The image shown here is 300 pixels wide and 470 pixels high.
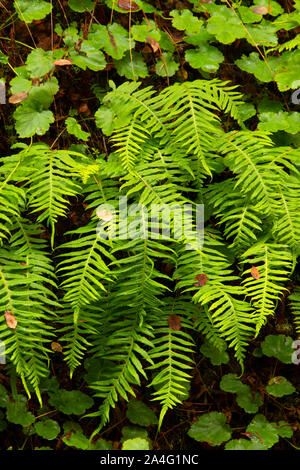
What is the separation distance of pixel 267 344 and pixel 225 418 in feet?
1.46

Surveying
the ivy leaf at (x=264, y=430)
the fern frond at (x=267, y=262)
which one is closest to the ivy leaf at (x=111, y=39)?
the fern frond at (x=267, y=262)

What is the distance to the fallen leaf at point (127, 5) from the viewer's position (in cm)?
242

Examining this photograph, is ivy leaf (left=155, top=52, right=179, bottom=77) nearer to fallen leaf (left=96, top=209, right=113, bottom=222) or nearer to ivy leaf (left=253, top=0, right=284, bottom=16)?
ivy leaf (left=253, top=0, right=284, bottom=16)

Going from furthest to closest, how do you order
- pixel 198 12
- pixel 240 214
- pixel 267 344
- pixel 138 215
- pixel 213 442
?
pixel 198 12 → pixel 267 344 → pixel 213 442 → pixel 240 214 → pixel 138 215

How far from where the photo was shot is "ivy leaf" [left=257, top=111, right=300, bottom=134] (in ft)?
7.75

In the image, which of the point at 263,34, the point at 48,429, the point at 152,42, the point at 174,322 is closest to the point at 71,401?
the point at 48,429

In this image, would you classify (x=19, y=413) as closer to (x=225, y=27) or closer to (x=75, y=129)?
(x=75, y=129)

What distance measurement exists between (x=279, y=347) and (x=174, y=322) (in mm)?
685

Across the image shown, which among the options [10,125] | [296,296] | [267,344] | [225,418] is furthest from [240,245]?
[10,125]

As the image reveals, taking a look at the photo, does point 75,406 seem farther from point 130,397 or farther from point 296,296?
point 296,296

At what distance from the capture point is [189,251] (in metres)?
1.98

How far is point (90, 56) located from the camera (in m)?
2.33

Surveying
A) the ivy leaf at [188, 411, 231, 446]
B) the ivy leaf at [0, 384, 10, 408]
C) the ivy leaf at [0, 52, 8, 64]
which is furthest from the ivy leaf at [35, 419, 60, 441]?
the ivy leaf at [0, 52, 8, 64]

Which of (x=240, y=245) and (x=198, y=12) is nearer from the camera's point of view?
Result: (x=240, y=245)
